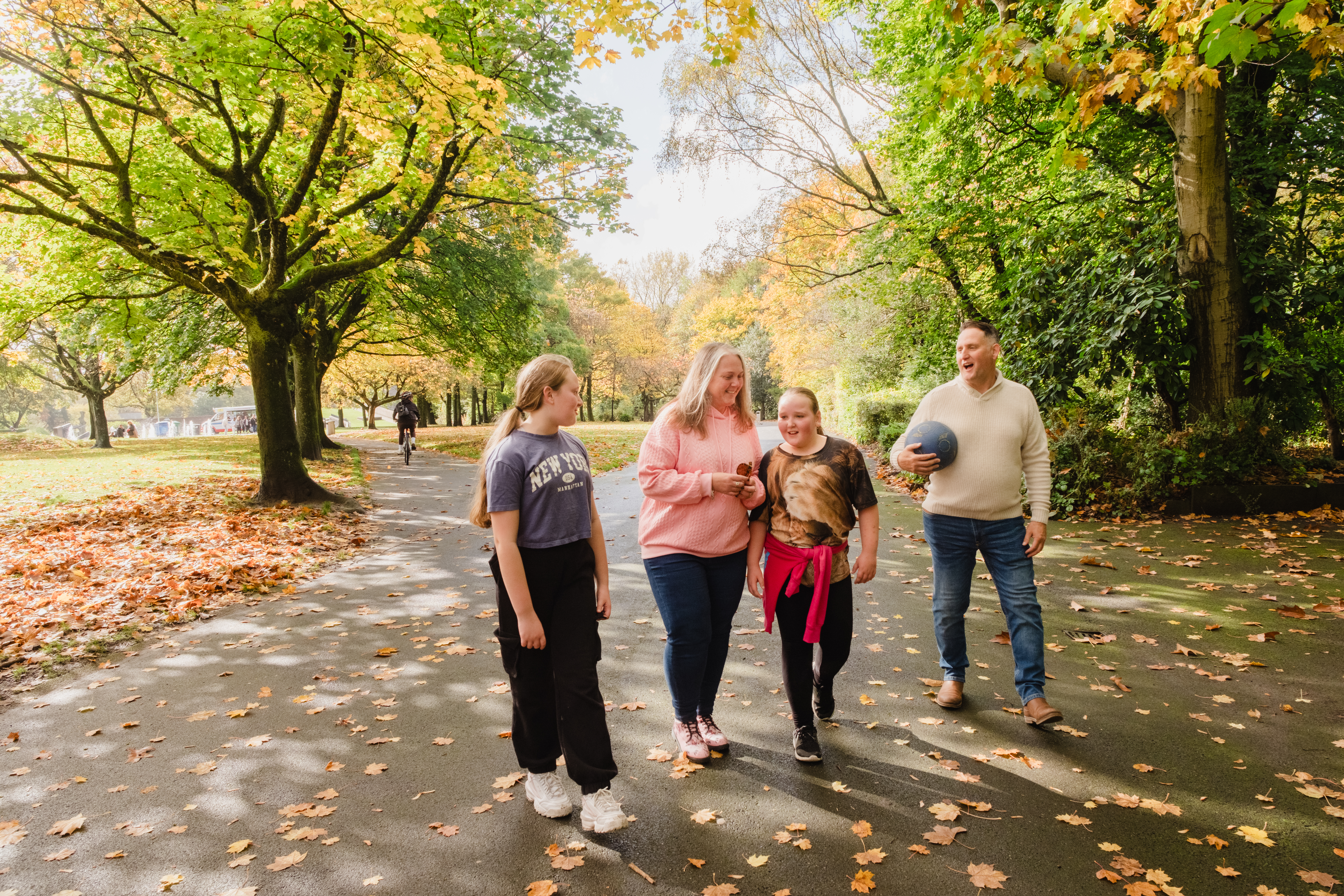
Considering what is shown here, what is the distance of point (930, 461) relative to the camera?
3988 millimetres

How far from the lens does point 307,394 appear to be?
18828 millimetres

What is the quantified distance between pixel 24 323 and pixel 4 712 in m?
11.2

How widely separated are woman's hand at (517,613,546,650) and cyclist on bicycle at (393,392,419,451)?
58.8 ft

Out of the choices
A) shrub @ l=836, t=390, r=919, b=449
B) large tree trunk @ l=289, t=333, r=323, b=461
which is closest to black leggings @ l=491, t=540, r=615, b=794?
shrub @ l=836, t=390, r=919, b=449

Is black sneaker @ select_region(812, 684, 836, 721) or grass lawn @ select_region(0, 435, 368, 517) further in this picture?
grass lawn @ select_region(0, 435, 368, 517)

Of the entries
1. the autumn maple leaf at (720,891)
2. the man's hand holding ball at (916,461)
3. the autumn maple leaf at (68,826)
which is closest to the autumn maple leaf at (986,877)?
the autumn maple leaf at (720,891)

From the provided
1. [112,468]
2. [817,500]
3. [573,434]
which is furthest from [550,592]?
[112,468]

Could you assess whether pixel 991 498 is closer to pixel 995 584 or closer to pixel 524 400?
pixel 995 584

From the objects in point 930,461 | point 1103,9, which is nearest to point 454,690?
point 930,461

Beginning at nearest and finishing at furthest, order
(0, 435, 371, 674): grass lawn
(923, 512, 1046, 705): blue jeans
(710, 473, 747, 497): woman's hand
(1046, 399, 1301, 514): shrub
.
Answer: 1. (710, 473, 747, 497): woman's hand
2. (923, 512, 1046, 705): blue jeans
3. (0, 435, 371, 674): grass lawn
4. (1046, 399, 1301, 514): shrub

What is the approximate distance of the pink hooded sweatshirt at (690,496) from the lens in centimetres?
344

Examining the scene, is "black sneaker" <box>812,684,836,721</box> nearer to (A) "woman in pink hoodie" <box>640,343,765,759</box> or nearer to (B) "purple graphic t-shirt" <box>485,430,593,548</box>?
(A) "woman in pink hoodie" <box>640,343,765,759</box>

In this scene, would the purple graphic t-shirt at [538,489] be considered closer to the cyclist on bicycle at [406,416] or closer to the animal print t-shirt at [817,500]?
the animal print t-shirt at [817,500]

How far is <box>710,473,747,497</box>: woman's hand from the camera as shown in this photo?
3350 millimetres
